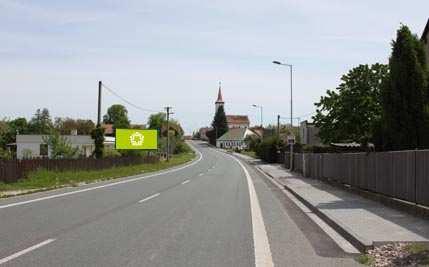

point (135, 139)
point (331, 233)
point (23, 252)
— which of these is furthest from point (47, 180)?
point (135, 139)

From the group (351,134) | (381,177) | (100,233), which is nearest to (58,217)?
(100,233)

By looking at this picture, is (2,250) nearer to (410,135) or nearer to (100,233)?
(100,233)

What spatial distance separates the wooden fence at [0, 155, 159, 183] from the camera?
3288 centimetres

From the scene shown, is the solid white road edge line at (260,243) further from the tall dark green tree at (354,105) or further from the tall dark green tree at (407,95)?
the tall dark green tree at (354,105)

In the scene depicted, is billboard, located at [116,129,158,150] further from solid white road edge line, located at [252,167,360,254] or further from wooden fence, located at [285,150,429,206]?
solid white road edge line, located at [252,167,360,254]

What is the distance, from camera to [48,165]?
40.1 meters

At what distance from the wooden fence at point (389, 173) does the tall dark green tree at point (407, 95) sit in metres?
1.15

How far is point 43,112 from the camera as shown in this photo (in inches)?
6614

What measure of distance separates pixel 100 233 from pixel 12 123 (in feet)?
479

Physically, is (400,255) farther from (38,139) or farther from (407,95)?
(38,139)

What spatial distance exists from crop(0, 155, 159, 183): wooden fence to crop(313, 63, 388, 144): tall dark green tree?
16721 mm

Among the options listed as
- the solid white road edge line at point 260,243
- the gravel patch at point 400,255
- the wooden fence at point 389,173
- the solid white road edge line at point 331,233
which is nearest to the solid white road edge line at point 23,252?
the solid white road edge line at point 260,243

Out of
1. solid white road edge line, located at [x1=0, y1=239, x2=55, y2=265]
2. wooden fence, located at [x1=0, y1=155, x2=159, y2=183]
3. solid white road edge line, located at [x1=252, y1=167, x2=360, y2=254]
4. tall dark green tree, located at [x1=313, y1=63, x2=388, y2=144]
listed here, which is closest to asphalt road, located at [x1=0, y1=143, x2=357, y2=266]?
solid white road edge line, located at [x1=0, y1=239, x2=55, y2=265]

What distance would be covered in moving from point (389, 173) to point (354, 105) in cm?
2060
